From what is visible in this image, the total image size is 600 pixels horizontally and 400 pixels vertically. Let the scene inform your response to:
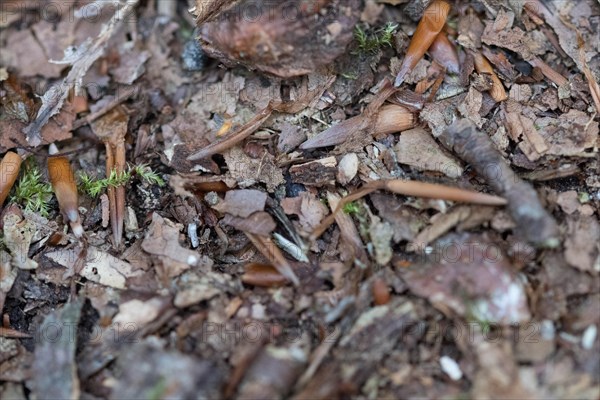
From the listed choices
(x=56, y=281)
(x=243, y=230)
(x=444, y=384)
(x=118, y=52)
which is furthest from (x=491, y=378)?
(x=118, y=52)

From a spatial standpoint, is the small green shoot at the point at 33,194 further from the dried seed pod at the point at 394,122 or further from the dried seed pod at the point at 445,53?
the dried seed pod at the point at 445,53

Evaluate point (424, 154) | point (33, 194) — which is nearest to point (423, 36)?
point (424, 154)

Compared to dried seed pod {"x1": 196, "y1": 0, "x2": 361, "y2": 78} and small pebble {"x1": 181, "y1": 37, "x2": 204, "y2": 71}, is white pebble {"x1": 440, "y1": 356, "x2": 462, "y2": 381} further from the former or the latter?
small pebble {"x1": 181, "y1": 37, "x2": 204, "y2": 71}

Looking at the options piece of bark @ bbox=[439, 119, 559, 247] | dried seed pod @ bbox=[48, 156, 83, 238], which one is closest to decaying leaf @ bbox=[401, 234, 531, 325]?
piece of bark @ bbox=[439, 119, 559, 247]

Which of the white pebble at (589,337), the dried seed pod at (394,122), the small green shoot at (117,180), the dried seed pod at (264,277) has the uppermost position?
the dried seed pod at (394,122)

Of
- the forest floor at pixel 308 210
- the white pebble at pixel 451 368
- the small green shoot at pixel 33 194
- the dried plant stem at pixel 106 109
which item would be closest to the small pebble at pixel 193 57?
the forest floor at pixel 308 210

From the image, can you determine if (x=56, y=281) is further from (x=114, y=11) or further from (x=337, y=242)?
(x=114, y=11)

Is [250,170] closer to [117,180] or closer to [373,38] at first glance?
[117,180]
